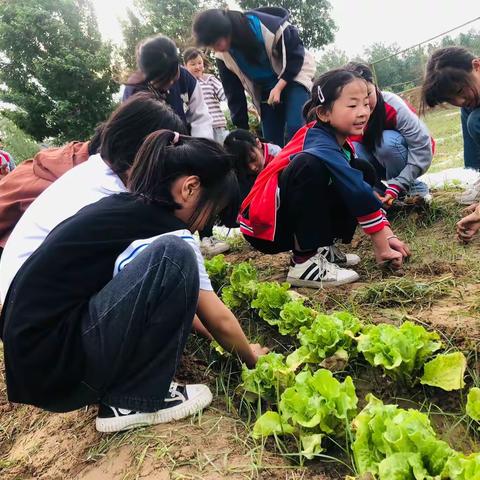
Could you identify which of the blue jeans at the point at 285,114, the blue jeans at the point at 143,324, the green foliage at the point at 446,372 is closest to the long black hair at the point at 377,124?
the blue jeans at the point at 285,114

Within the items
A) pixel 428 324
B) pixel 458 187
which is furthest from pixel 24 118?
pixel 428 324

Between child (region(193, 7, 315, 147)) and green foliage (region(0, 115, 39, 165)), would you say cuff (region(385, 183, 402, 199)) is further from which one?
green foliage (region(0, 115, 39, 165))

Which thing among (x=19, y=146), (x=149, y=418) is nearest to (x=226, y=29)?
A: (x=149, y=418)

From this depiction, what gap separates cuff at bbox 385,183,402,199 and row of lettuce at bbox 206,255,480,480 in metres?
1.58

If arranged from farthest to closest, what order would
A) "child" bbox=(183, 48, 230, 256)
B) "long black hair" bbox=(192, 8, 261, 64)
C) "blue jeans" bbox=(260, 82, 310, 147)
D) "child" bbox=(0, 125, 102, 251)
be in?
"child" bbox=(183, 48, 230, 256) < "blue jeans" bbox=(260, 82, 310, 147) < "long black hair" bbox=(192, 8, 261, 64) < "child" bbox=(0, 125, 102, 251)

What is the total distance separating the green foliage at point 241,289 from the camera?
246cm

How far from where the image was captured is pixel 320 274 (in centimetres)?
258

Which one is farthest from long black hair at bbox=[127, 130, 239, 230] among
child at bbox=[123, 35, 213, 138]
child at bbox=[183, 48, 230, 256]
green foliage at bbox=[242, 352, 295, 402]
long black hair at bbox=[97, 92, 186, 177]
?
child at bbox=[183, 48, 230, 256]

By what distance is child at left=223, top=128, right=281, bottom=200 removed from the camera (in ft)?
11.0

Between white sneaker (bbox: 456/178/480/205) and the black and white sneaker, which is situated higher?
the black and white sneaker

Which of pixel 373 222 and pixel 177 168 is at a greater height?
pixel 177 168

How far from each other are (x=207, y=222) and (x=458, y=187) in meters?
2.98

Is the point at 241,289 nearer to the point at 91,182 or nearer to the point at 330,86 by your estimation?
the point at 91,182

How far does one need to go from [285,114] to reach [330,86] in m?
1.29
